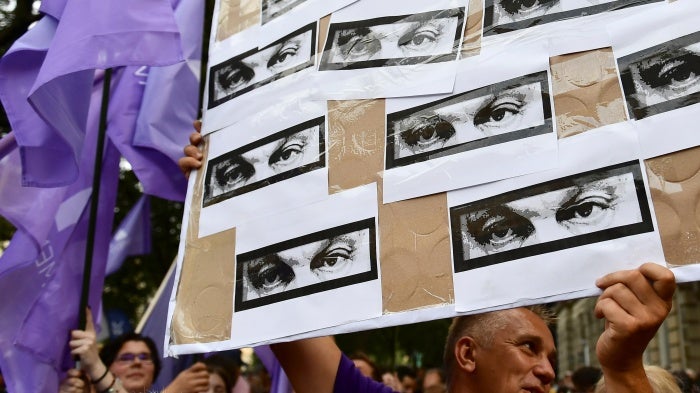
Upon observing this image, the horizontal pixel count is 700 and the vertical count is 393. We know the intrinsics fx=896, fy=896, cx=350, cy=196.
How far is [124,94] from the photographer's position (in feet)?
14.0

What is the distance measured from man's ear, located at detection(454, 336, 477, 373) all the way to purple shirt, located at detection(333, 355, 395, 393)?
0.77 feet

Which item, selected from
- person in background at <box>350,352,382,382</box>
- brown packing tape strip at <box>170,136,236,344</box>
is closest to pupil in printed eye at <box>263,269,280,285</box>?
brown packing tape strip at <box>170,136,236,344</box>

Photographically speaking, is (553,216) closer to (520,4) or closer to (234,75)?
(520,4)

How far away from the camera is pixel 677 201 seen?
1891 millimetres

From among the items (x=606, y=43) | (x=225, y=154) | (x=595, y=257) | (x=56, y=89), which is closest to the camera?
(x=595, y=257)

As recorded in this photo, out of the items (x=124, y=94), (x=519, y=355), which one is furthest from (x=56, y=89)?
(x=519, y=355)

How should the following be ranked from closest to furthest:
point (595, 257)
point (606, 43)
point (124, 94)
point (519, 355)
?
point (595, 257) < point (606, 43) < point (519, 355) < point (124, 94)

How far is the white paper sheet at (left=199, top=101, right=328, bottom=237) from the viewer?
2576 millimetres

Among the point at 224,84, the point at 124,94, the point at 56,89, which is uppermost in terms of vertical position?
the point at 124,94

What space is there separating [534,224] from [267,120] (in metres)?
1.05

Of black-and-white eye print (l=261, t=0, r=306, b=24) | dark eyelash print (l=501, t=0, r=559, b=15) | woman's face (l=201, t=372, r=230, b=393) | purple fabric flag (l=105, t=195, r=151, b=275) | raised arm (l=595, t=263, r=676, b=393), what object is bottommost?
raised arm (l=595, t=263, r=676, b=393)

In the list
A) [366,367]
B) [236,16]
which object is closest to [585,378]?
[366,367]

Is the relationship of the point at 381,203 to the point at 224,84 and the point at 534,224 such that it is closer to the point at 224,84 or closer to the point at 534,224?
the point at 534,224

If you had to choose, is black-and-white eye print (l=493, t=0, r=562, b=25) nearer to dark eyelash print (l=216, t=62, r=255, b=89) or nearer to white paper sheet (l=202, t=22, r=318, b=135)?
white paper sheet (l=202, t=22, r=318, b=135)
